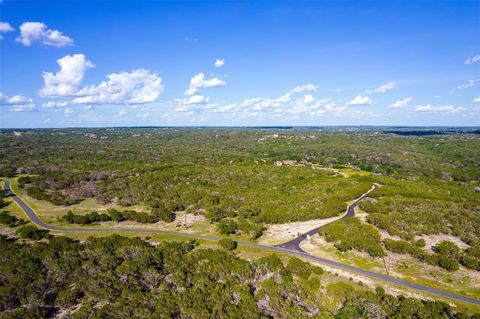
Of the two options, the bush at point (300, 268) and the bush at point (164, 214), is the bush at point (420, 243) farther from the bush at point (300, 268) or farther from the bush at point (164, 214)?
the bush at point (164, 214)

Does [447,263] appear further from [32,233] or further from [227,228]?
[32,233]

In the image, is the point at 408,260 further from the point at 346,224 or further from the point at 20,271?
the point at 20,271

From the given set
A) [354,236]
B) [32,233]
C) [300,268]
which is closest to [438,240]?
[354,236]

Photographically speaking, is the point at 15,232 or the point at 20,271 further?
the point at 15,232

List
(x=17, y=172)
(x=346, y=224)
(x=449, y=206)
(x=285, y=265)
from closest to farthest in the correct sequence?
(x=285, y=265) < (x=346, y=224) < (x=449, y=206) < (x=17, y=172)

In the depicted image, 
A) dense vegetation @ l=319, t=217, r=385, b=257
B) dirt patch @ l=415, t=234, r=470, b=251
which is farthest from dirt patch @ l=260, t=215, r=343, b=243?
dirt patch @ l=415, t=234, r=470, b=251

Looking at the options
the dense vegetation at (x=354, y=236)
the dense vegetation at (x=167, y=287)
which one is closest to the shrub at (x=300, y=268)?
the dense vegetation at (x=167, y=287)

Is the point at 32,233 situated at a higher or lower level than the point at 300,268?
higher

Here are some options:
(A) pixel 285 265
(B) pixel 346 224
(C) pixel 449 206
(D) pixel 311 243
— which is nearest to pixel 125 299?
(A) pixel 285 265
